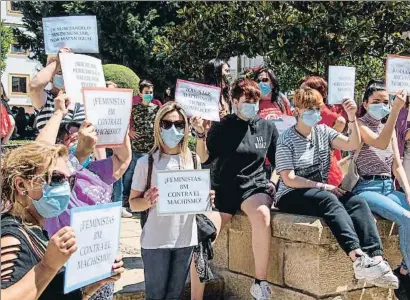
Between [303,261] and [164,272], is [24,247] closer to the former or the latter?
[164,272]

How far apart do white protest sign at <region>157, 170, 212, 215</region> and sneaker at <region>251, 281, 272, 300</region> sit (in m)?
0.90

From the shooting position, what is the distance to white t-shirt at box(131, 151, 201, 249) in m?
3.61

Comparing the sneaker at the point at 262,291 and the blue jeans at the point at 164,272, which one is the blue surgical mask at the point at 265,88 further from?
the blue jeans at the point at 164,272

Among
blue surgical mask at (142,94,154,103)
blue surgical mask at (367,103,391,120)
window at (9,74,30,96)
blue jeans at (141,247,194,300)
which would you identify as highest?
window at (9,74,30,96)

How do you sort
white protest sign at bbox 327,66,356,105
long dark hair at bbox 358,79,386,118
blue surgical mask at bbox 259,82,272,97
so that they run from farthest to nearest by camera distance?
blue surgical mask at bbox 259,82,272,97 < long dark hair at bbox 358,79,386,118 < white protest sign at bbox 327,66,356,105

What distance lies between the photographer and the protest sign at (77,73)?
3.33 metres

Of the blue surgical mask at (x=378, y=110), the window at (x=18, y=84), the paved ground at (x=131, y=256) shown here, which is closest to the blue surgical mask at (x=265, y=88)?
the blue surgical mask at (x=378, y=110)

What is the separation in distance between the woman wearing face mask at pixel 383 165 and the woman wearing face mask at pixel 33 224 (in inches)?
104

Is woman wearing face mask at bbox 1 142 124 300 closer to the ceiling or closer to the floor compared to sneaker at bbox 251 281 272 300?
closer to the ceiling

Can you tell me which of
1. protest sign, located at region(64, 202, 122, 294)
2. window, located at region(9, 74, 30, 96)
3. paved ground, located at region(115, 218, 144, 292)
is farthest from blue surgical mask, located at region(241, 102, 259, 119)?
window, located at region(9, 74, 30, 96)

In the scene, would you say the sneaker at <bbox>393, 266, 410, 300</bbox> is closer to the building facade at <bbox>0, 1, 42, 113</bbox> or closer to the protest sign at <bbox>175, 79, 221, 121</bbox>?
the protest sign at <bbox>175, 79, 221, 121</bbox>

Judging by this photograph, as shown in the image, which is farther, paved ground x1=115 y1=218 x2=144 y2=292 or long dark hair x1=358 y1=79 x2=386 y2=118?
paved ground x1=115 y1=218 x2=144 y2=292

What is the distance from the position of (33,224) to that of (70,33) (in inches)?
78.8

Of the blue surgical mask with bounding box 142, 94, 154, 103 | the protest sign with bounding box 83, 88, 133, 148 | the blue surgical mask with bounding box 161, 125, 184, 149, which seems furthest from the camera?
the blue surgical mask with bounding box 142, 94, 154, 103
